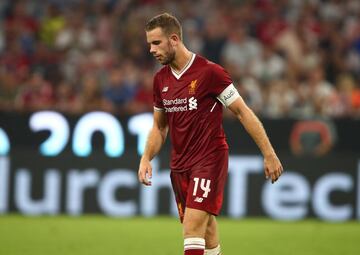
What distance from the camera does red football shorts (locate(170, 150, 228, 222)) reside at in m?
6.75

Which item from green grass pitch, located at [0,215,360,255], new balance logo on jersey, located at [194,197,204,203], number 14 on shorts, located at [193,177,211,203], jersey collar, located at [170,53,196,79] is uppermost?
jersey collar, located at [170,53,196,79]

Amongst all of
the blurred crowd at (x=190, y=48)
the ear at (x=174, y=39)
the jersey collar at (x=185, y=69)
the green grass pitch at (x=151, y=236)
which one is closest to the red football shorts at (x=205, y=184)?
the jersey collar at (x=185, y=69)

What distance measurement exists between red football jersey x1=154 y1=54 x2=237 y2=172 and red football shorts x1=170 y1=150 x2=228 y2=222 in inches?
2.1

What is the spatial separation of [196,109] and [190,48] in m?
9.38

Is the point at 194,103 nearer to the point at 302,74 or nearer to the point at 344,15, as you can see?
the point at 302,74

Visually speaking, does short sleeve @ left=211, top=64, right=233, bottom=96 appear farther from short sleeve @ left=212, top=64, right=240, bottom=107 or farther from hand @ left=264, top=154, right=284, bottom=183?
hand @ left=264, top=154, right=284, bottom=183

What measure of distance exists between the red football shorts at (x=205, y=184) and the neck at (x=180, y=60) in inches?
30.4

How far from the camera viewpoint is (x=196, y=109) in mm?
6895

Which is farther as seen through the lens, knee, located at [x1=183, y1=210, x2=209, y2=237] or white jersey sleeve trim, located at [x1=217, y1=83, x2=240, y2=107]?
white jersey sleeve trim, located at [x1=217, y1=83, x2=240, y2=107]

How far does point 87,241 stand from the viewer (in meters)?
10.5

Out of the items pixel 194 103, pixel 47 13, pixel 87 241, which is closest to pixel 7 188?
pixel 87 241

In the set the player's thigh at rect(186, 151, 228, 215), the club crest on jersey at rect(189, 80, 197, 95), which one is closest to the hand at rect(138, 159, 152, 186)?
the player's thigh at rect(186, 151, 228, 215)

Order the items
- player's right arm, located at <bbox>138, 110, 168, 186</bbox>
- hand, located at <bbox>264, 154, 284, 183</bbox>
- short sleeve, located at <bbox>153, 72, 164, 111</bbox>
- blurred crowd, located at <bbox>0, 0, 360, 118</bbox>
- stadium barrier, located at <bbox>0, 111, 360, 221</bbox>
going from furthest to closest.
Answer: blurred crowd, located at <bbox>0, 0, 360, 118</bbox> → stadium barrier, located at <bbox>0, 111, 360, 221</bbox> → player's right arm, located at <bbox>138, 110, 168, 186</bbox> → short sleeve, located at <bbox>153, 72, 164, 111</bbox> → hand, located at <bbox>264, 154, 284, 183</bbox>

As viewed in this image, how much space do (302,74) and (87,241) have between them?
22.4ft
